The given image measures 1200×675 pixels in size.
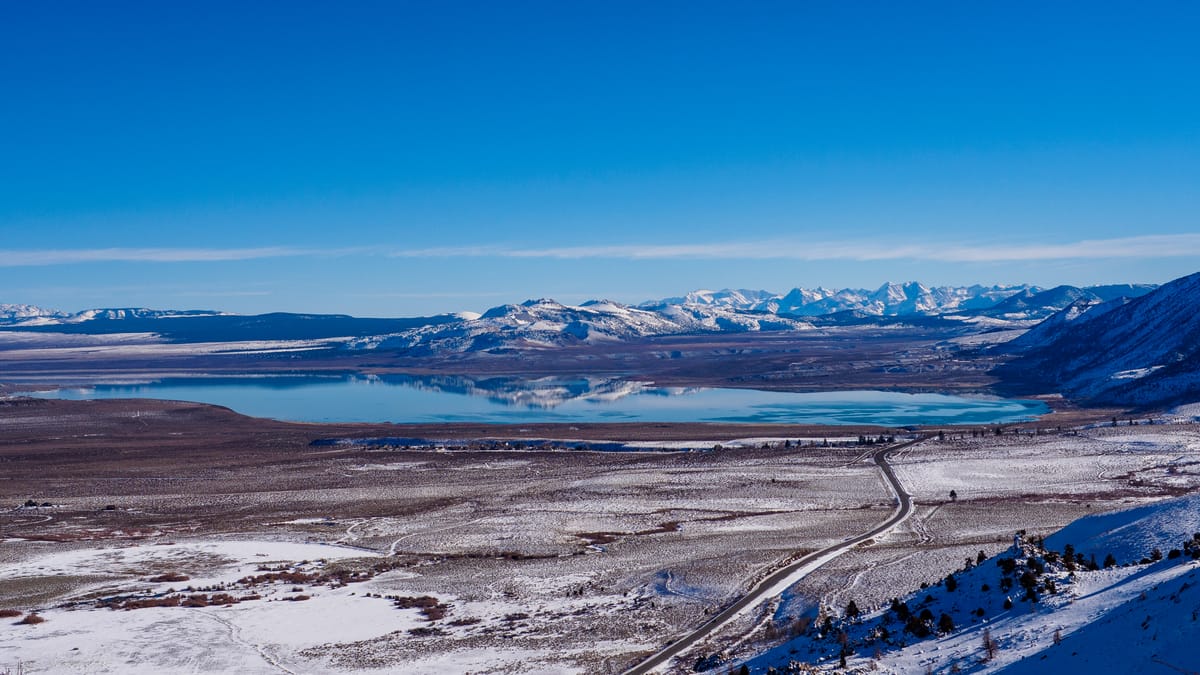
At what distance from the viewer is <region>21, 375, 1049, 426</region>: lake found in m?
93.2

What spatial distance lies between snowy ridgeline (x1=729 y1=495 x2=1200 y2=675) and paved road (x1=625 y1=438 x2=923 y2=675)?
1.87 meters

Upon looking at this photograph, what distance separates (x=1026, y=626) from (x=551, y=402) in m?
102

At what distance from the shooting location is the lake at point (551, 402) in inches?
3669

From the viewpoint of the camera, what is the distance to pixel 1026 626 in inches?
580

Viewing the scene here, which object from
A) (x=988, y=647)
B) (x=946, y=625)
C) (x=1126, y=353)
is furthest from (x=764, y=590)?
(x=1126, y=353)

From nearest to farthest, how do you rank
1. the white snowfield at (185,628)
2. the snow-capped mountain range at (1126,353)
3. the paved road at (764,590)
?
the paved road at (764,590) < the white snowfield at (185,628) < the snow-capped mountain range at (1126,353)

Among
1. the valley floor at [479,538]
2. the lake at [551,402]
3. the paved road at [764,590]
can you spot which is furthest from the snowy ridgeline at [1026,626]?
the lake at [551,402]

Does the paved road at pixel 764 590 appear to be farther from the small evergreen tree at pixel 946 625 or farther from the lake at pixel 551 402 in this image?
the lake at pixel 551 402

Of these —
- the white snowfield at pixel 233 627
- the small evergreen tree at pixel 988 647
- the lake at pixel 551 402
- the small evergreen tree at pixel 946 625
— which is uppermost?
the small evergreen tree at pixel 988 647

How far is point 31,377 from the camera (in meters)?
175

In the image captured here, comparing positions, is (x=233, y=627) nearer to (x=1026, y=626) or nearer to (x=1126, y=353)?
(x=1026, y=626)

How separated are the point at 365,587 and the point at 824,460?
3632 centimetres

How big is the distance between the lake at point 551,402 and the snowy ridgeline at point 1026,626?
6941 cm

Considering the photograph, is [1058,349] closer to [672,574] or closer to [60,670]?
[672,574]
